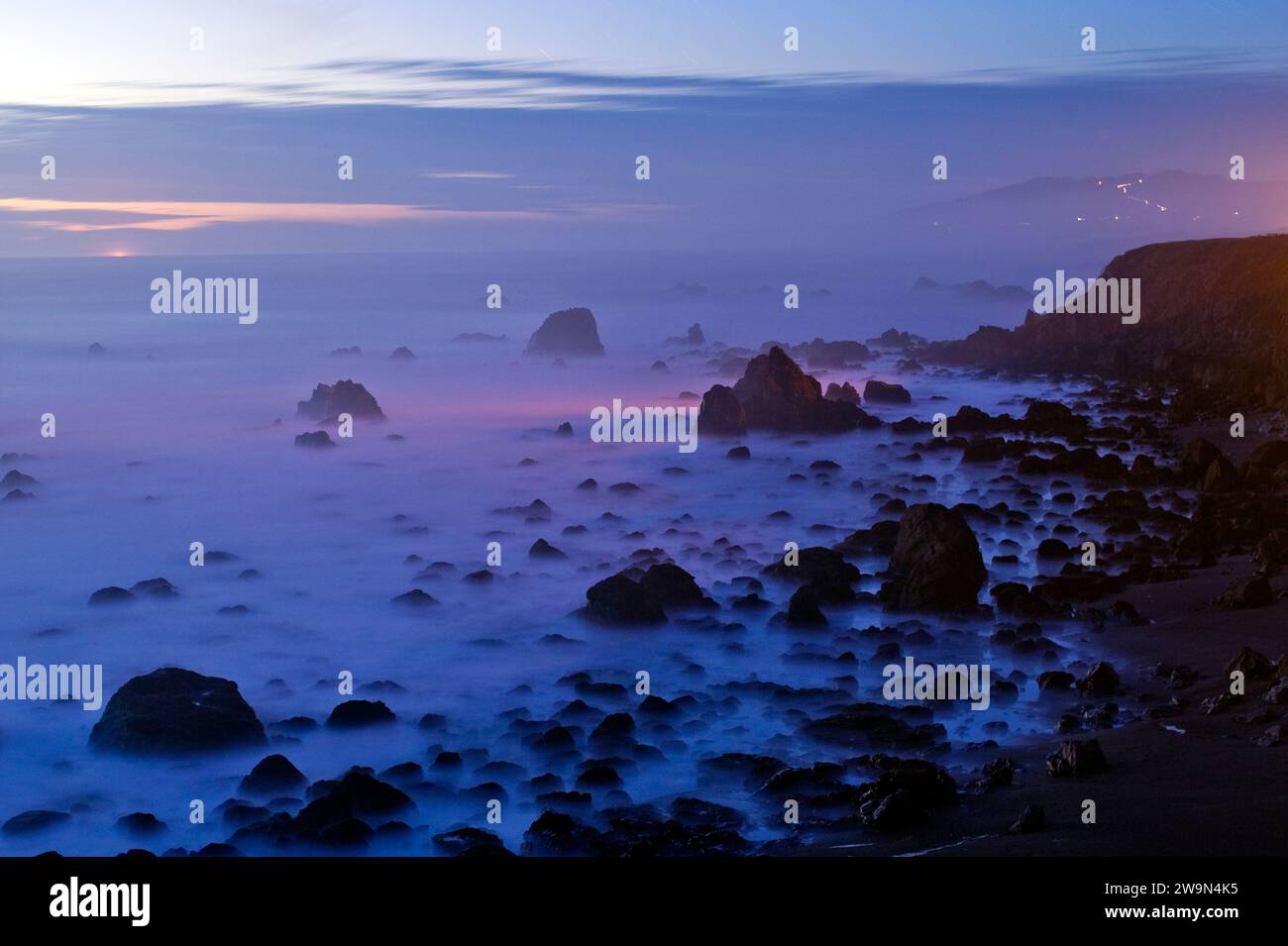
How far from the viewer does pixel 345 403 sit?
50656 mm

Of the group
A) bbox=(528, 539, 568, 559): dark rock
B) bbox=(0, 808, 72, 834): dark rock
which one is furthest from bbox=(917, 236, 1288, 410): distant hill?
bbox=(0, 808, 72, 834): dark rock

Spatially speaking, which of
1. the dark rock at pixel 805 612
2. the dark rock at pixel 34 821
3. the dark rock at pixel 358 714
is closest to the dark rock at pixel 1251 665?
the dark rock at pixel 805 612

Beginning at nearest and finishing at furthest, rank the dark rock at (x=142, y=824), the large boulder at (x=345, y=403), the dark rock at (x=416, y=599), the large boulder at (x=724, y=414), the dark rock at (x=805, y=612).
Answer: the dark rock at (x=142, y=824)
the dark rock at (x=805, y=612)
the dark rock at (x=416, y=599)
the large boulder at (x=724, y=414)
the large boulder at (x=345, y=403)

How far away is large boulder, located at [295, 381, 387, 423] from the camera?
166 ft

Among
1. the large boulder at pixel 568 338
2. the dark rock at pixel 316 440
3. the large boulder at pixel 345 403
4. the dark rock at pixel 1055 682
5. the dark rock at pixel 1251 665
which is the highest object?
the large boulder at pixel 568 338

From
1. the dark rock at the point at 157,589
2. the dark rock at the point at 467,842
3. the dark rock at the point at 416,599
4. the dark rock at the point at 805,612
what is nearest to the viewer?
the dark rock at the point at 467,842

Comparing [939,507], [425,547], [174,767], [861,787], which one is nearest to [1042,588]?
[939,507]

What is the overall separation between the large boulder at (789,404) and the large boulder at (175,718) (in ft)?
88.4

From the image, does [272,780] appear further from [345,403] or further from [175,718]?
[345,403]

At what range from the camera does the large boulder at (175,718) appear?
16.0 meters

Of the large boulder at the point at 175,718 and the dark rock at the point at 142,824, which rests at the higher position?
the large boulder at the point at 175,718

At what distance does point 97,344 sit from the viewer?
329 feet

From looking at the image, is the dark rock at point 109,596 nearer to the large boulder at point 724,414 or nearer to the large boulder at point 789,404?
the large boulder at point 724,414

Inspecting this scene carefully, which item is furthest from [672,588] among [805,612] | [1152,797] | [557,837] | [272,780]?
[1152,797]
